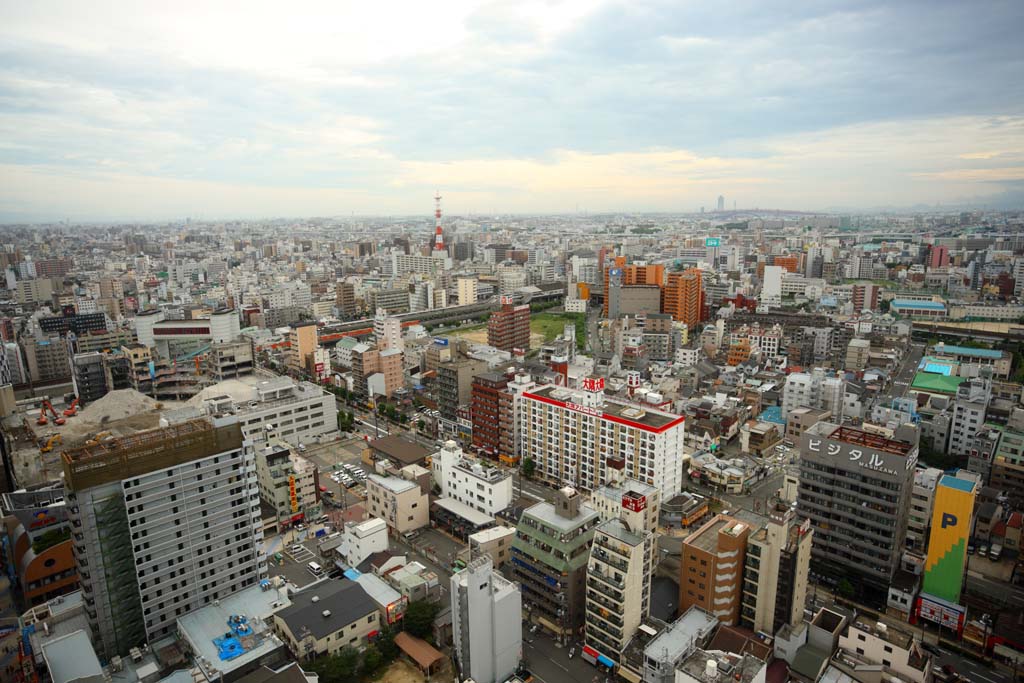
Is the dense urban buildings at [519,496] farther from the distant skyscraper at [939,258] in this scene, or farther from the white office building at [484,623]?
the distant skyscraper at [939,258]

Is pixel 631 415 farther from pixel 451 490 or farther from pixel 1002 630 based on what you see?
pixel 1002 630

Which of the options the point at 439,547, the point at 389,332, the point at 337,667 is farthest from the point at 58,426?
the point at 337,667

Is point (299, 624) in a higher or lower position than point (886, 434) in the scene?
lower

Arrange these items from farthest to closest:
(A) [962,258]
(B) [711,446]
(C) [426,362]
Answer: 1. (A) [962,258]
2. (C) [426,362]
3. (B) [711,446]

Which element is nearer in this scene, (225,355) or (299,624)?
(299,624)

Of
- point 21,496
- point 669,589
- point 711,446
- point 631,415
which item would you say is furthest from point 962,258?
point 21,496
